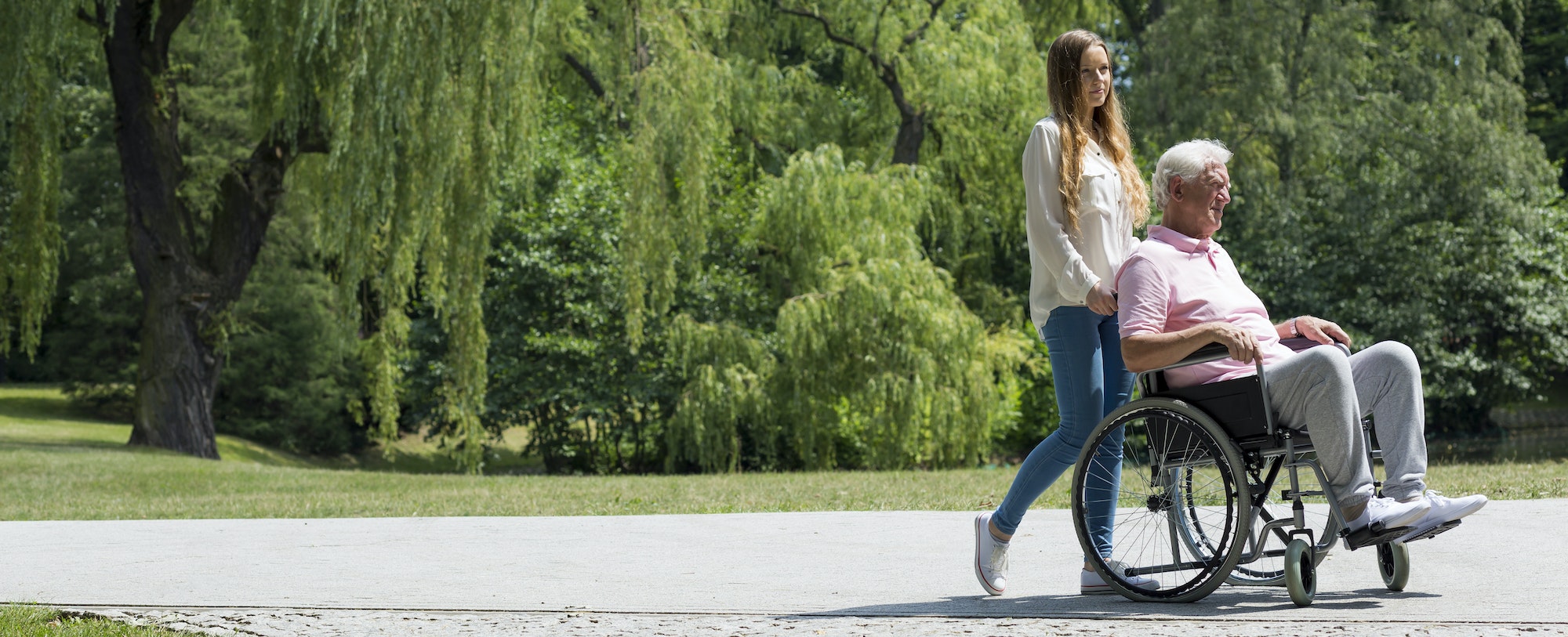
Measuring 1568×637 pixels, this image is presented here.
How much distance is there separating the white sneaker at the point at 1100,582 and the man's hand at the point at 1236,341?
72cm

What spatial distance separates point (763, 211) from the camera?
17375 millimetres

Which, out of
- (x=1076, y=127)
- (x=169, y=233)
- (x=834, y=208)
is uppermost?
(x=834, y=208)

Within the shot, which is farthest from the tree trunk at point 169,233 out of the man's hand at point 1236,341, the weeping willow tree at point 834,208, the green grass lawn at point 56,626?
the man's hand at point 1236,341

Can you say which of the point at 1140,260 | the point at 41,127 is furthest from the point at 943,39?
the point at 1140,260

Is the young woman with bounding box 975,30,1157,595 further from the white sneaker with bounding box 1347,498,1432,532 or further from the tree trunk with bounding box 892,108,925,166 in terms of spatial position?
the tree trunk with bounding box 892,108,925,166

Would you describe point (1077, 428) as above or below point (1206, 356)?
below

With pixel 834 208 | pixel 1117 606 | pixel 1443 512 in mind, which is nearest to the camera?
pixel 1443 512

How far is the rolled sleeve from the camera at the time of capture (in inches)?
167

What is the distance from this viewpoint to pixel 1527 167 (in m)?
21.6

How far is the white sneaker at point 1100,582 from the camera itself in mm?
4152

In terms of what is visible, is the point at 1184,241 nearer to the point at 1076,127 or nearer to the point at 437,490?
the point at 1076,127

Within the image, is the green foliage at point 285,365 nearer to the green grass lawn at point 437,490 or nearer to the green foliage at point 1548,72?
the green grass lawn at point 437,490

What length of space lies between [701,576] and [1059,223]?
170 cm

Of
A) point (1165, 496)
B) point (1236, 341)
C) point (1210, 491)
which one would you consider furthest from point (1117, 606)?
point (1236, 341)
